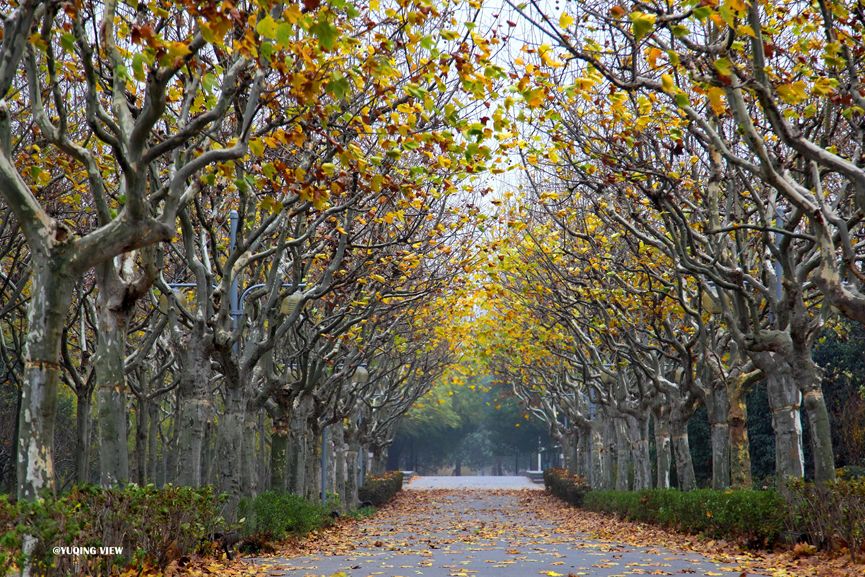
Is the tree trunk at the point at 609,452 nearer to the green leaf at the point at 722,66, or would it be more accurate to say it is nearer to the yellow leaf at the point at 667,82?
the yellow leaf at the point at 667,82

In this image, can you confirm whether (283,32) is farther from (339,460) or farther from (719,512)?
(339,460)

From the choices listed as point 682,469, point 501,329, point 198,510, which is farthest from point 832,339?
point 198,510

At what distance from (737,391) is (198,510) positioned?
36.9 ft

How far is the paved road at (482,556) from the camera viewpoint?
1192 centimetres

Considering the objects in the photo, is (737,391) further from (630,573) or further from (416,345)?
(416,345)

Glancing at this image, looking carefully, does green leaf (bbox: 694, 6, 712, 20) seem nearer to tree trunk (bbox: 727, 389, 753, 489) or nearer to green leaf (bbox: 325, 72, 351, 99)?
green leaf (bbox: 325, 72, 351, 99)

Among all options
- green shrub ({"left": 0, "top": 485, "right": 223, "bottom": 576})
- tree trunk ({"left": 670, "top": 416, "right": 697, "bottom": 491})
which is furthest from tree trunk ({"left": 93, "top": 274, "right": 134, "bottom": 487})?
tree trunk ({"left": 670, "top": 416, "right": 697, "bottom": 491})

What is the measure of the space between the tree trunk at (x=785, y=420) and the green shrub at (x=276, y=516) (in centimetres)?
833

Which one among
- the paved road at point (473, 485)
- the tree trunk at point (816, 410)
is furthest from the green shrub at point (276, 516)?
the paved road at point (473, 485)

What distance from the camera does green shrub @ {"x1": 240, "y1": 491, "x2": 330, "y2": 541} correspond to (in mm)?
15648

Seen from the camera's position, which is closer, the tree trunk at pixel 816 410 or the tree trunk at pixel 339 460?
the tree trunk at pixel 816 410

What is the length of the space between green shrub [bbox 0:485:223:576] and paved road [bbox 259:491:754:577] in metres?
1.35

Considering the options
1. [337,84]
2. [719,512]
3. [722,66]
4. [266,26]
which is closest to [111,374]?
[337,84]

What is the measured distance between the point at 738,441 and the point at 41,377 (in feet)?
47.0
